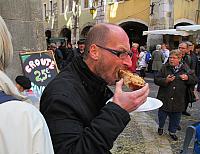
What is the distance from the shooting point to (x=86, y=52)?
5.67ft

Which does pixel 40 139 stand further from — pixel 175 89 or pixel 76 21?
pixel 76 21

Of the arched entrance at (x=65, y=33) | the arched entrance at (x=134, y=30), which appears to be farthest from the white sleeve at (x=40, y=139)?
the arched entrance at (x=65, y=33)

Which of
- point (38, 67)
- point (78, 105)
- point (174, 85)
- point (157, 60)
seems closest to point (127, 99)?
point (78, 105)

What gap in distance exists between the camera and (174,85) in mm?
5348

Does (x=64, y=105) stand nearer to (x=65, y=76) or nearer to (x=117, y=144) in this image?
(x=65, y=76)

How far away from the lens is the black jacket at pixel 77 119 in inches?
51.9

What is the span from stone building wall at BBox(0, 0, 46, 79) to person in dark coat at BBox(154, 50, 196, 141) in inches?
87.5

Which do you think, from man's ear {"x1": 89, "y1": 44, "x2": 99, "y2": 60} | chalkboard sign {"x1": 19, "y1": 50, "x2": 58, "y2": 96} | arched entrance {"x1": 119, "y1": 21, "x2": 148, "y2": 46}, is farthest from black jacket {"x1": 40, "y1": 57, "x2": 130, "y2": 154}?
arched entrance {"x1": 119, "y1": 21, "x2": 148, "y2": 46}

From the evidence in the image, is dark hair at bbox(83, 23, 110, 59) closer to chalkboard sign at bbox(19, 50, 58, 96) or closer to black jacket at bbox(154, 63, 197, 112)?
chalkboard sign at bbox(19, 50, 58, 96)

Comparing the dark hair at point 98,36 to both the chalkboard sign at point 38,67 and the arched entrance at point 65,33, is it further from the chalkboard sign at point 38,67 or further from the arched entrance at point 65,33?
the arched entrance at point 65,33

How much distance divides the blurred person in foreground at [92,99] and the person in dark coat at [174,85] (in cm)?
374

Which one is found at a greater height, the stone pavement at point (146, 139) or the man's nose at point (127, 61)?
the man's nose at point (127, 61)

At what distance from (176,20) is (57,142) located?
66.1ft

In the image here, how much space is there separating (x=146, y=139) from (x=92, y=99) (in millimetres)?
3957
